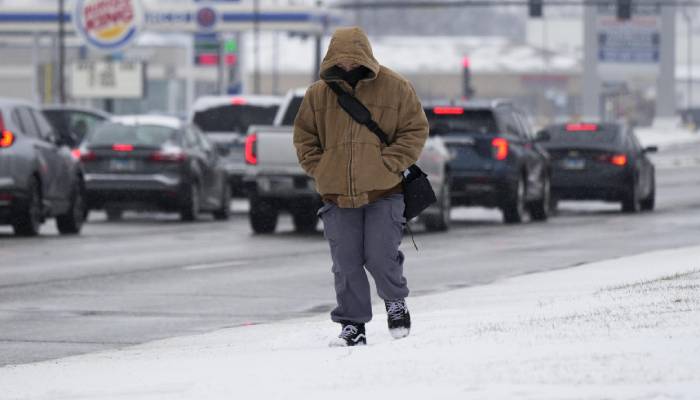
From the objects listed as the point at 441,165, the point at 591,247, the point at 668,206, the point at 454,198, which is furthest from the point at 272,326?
the point at 668,206

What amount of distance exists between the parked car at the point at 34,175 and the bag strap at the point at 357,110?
13095 millimetres

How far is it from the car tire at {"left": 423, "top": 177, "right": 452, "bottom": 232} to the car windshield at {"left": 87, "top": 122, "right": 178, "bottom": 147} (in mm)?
4543

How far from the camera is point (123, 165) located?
27.7 meters

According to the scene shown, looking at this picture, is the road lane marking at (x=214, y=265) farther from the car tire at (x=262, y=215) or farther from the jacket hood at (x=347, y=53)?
the jacket hood at (x=347, y=53)

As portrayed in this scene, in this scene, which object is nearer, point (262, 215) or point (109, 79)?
point (262, 215)

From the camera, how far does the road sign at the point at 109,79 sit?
2195 inches

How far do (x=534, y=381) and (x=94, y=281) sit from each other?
957 centimetres

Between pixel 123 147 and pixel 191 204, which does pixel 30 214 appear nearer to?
pixel 123 147

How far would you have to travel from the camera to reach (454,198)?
27.1 m

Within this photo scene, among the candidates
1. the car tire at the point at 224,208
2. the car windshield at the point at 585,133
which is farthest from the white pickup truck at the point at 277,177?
the car windshield at the point at 585,133

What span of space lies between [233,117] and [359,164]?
2267cm

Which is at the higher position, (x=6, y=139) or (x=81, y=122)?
(x=6, y=139)

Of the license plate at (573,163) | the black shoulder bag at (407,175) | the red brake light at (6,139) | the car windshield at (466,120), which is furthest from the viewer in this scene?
the license plate at (573,163)

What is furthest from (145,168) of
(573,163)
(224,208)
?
(573,163)
